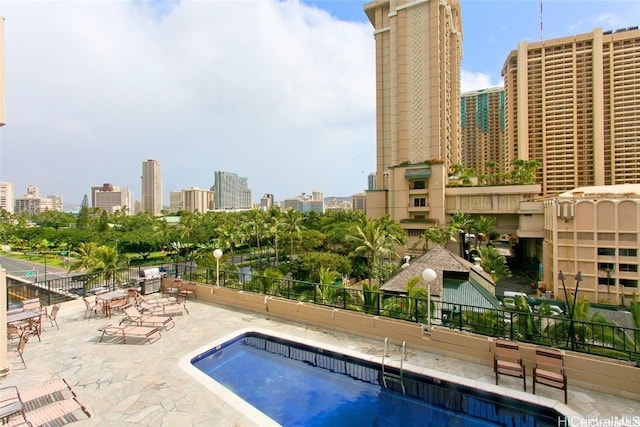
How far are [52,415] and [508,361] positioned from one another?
904 centimetres

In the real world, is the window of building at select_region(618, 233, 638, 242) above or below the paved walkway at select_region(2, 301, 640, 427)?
above

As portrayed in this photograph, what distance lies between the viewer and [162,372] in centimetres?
749

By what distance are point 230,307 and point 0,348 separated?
8063mm

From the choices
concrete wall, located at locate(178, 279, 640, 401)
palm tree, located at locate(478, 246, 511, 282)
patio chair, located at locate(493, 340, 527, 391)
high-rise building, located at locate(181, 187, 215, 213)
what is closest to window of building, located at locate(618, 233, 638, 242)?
palm tree, located at locate(478, 246, 511, 282)

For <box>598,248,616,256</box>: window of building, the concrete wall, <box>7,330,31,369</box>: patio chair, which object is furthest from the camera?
<box>598,248,616,256</box>: window of building

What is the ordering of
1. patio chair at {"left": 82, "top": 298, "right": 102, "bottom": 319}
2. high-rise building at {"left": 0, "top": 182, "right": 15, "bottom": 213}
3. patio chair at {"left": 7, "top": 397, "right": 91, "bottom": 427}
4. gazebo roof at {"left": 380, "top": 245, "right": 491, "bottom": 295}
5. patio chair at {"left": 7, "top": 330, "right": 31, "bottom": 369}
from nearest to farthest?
patio chair at {"left": 7, "top": 397, "right": 91, "bottom": 427}, patio chair at {"left": 7, "top": 330, "right": 31, "bottom": 369}, patio chair at {"left": 82, "top": 298, "right": 102, "bottom": 319}, gazebo roof at {"left": 380, "top": 245, "right": 491, "bottom": 295}, high-rise building at {"left": 0, "top": 182, "right": 15, "bottom": 213}

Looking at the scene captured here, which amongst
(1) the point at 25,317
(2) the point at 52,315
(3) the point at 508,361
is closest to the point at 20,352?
(1) the point at 25,317

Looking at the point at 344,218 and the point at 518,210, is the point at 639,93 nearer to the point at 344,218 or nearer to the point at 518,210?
the point at 518,210

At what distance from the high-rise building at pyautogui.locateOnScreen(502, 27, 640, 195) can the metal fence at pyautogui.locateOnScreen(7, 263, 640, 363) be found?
6250 cm

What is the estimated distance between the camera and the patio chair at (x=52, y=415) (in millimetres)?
5074

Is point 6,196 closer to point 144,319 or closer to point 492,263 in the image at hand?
point 144,319

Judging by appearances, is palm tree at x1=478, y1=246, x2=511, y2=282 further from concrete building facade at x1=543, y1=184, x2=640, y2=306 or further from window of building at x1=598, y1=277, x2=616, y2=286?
window of building at x1=598, y1=277, x2=616, y2=286

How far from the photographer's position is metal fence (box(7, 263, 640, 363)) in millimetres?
7527

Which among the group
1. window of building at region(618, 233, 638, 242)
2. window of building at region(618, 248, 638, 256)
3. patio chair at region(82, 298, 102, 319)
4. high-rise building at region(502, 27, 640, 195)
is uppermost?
high-rise building at region(502, 27, 640, 195)
